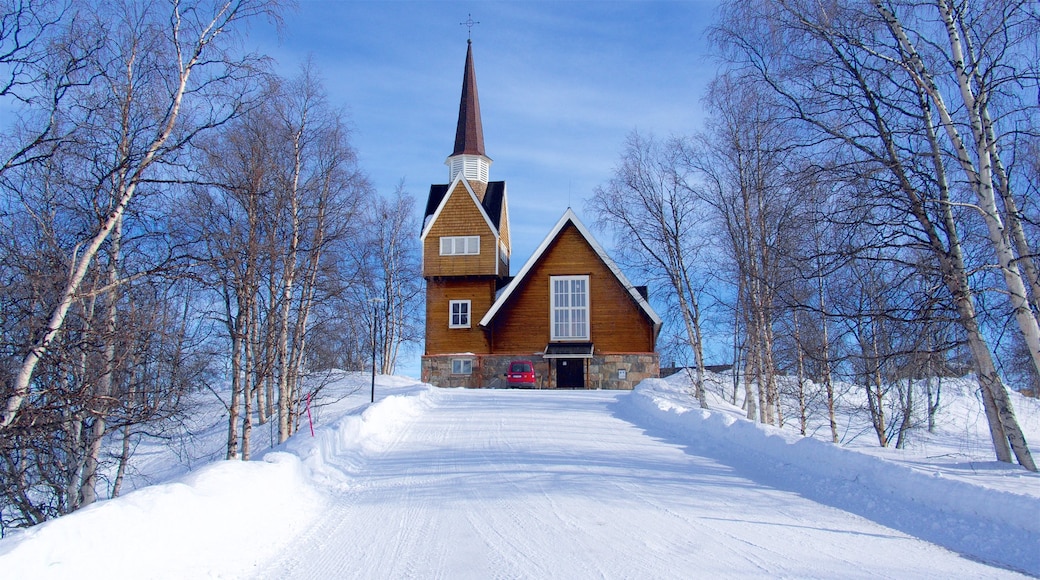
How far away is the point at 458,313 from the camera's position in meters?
32.5

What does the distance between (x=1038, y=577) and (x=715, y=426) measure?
7610 mm

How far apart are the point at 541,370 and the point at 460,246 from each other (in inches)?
278

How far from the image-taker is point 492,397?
21.2 meters

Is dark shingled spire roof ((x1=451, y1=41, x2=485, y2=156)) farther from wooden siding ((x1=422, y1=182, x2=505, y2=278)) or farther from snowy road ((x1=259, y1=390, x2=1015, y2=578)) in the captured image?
snowy road ((x1=259, y1=390, x2=1015, y2=578))

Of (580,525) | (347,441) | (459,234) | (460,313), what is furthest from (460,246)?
(580,525)

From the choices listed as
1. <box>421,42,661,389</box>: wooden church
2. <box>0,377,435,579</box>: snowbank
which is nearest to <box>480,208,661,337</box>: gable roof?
<box>421,42,661,389</box>: wooden church

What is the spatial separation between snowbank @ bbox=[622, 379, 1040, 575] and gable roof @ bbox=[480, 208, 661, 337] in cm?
1823

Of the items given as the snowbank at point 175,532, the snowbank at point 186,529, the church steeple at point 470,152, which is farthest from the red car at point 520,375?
the snowbank at point 175,532

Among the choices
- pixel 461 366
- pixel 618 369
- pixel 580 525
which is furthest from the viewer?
pixel 461 366

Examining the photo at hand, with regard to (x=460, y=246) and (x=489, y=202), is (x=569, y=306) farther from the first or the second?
(x=489, y=202)

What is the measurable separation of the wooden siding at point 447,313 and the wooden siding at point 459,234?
0.53 metres

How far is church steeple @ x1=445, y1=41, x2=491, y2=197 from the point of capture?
3669 cm

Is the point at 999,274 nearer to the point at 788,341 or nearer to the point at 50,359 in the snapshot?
the point at 50,359

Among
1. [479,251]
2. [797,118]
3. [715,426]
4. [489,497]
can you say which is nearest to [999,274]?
[797,118]
